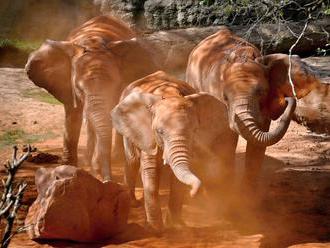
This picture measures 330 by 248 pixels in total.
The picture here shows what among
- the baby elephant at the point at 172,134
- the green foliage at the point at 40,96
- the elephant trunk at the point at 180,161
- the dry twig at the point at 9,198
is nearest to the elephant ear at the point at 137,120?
the baby elephant at the point at 172,134

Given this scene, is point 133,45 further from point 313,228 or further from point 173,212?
point 313,228

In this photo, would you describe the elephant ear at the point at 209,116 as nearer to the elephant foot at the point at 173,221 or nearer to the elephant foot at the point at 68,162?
the elephant foot at the point at 173,221

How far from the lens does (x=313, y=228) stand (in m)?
7.48

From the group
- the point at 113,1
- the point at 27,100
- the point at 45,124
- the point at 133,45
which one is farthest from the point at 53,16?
the point at 133,45

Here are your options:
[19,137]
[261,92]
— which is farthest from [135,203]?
[19,137]

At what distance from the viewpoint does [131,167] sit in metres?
8.03

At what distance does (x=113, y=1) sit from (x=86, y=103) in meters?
10.5

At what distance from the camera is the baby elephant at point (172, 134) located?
21.0 ft

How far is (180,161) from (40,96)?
29.0ft

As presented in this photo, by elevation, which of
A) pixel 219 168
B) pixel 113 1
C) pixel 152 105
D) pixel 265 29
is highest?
pixel 113 1

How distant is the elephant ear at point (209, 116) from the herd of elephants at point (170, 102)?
0.04 feet

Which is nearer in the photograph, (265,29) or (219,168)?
(219,168)

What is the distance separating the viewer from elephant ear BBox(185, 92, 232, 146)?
6.89 meters

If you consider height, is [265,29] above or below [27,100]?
above
